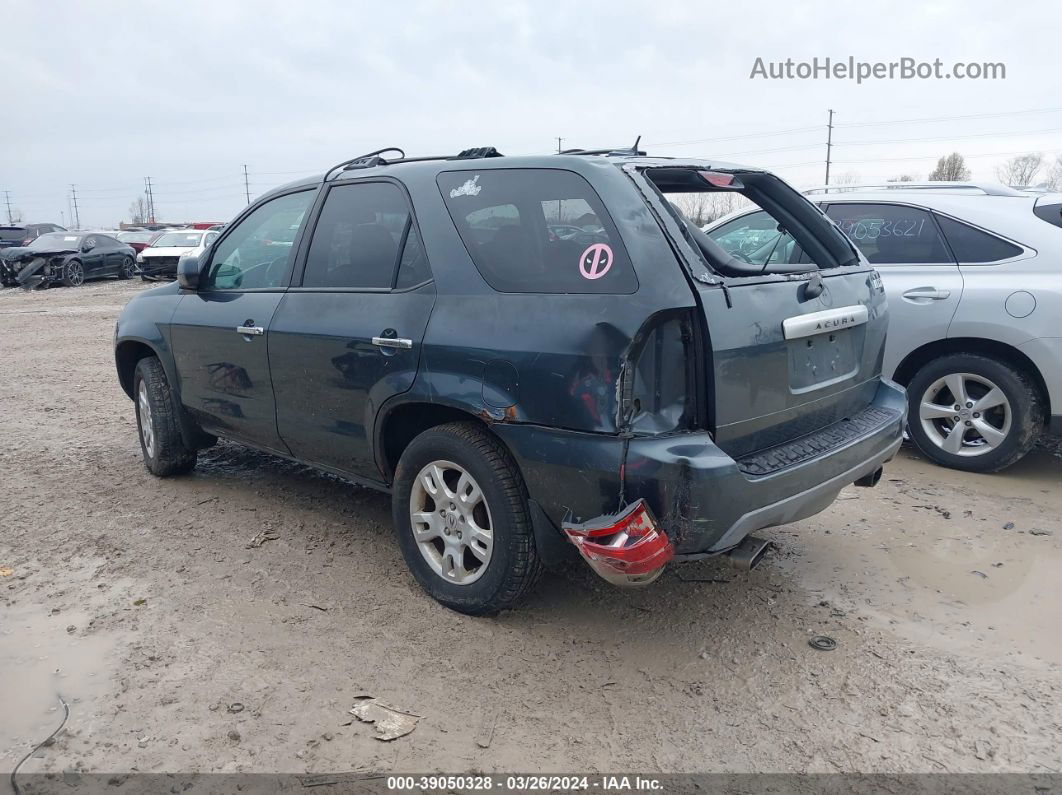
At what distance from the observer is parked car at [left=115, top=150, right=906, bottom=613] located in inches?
108

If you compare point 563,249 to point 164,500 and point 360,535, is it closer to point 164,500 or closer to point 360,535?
point 360,535

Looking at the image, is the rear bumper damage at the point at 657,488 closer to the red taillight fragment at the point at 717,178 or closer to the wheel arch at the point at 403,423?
the wheel arch at the point at 403,423

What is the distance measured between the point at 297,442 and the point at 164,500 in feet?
4.31

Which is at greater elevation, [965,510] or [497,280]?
[497,280]

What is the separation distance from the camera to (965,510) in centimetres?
457

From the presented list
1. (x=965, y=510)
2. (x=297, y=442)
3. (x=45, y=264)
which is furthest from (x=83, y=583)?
(x=45, y=264)

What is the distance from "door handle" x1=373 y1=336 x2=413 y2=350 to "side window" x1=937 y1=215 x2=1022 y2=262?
377cm

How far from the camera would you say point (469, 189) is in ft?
11.1

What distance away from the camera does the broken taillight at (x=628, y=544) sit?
2.70m

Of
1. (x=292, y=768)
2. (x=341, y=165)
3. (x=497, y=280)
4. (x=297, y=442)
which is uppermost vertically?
(x=341, y=165)

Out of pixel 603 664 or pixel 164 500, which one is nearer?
pixel 603 664

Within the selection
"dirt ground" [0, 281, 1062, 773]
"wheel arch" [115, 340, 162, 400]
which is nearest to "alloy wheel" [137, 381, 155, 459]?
"wheel arch" [115, 340, 162, 400]

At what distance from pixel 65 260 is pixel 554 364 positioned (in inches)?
884

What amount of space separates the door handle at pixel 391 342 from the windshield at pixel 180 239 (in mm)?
21322
